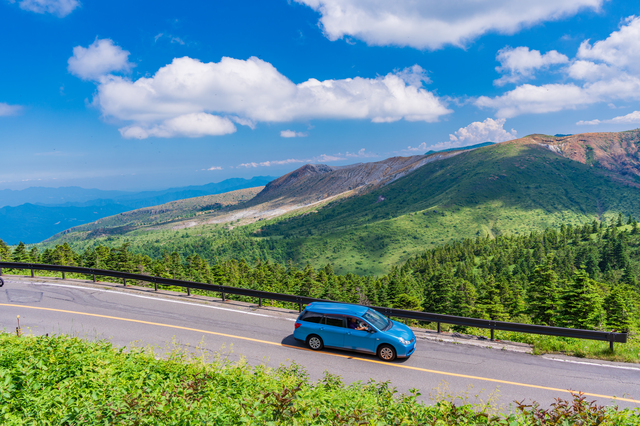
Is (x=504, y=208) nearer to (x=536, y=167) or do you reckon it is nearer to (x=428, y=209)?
(x=428, y=209)

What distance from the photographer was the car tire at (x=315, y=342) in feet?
43.9

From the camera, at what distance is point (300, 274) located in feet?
242

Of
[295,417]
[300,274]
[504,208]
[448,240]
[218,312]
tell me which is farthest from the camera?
[504,208]

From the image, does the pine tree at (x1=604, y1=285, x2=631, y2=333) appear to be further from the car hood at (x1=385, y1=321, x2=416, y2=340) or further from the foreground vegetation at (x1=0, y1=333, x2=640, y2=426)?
the foreground vegetation at (x1=0, y1=333, x2=640, y2=426)

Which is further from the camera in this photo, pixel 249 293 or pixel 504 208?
pixel 504 208

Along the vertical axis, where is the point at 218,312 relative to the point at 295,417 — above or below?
below

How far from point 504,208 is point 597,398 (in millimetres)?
172638

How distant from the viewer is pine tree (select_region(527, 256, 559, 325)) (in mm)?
38825

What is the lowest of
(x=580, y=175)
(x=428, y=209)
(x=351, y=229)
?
(x=351, y=229)

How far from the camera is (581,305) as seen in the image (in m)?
33.4

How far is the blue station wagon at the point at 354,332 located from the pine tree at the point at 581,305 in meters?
30.9

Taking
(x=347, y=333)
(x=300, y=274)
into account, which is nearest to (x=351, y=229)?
(x=300, y=274)

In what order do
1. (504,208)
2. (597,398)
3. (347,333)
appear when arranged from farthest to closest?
(504,208) → (347,333) → (597,398)

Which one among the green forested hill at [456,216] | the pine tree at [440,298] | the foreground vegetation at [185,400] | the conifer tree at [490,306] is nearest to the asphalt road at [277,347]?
the foreground vegetation at [185,400]
